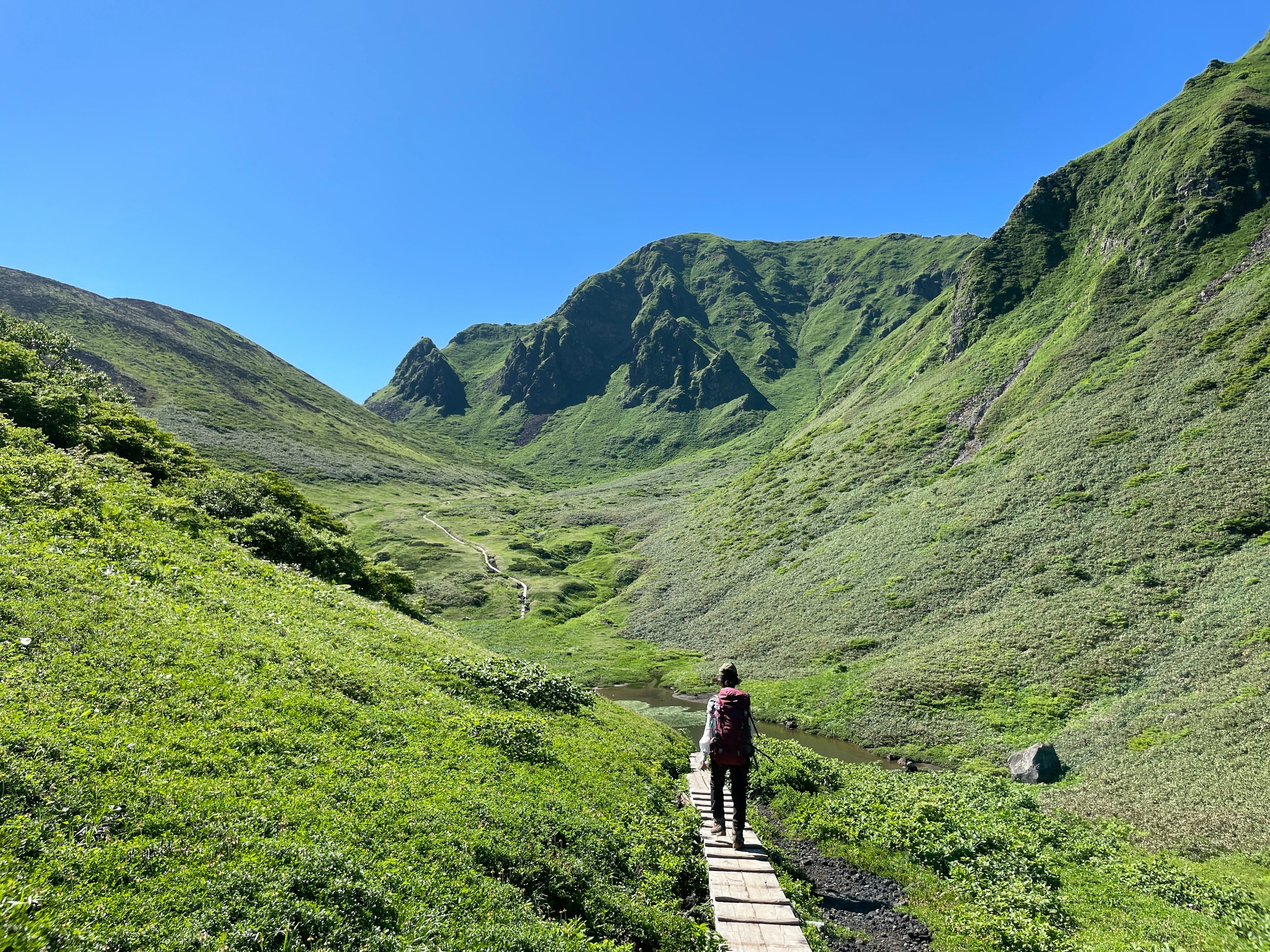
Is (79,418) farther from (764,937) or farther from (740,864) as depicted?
(764,937)

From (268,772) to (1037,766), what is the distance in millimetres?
34601

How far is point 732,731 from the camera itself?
1310 cm

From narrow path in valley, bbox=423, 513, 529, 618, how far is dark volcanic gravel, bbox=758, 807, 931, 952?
68011mm

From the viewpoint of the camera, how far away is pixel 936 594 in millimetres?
51406

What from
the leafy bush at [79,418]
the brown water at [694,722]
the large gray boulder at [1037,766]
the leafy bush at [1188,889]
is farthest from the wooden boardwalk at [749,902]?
the leafy bush at [79,418]

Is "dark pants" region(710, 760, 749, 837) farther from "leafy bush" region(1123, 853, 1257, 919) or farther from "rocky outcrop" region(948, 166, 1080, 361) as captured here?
"rocky outcrop" region(948, 166, 1080, 361)

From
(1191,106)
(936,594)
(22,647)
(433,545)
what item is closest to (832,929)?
(22,647)

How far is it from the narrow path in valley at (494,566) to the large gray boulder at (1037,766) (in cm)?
6464

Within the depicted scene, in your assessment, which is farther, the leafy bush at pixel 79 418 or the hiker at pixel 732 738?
the leafy bush at pixel 79 418

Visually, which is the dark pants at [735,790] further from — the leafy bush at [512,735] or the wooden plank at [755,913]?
the leafy bush at [512,735]

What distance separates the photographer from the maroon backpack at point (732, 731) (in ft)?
42.8

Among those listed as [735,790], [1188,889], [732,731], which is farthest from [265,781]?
[1188,889]

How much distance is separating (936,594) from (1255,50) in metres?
140

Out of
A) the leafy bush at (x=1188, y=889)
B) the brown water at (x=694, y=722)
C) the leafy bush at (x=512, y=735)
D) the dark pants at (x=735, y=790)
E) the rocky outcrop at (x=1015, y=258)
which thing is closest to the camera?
the dark pants at (x=735, y=790)
